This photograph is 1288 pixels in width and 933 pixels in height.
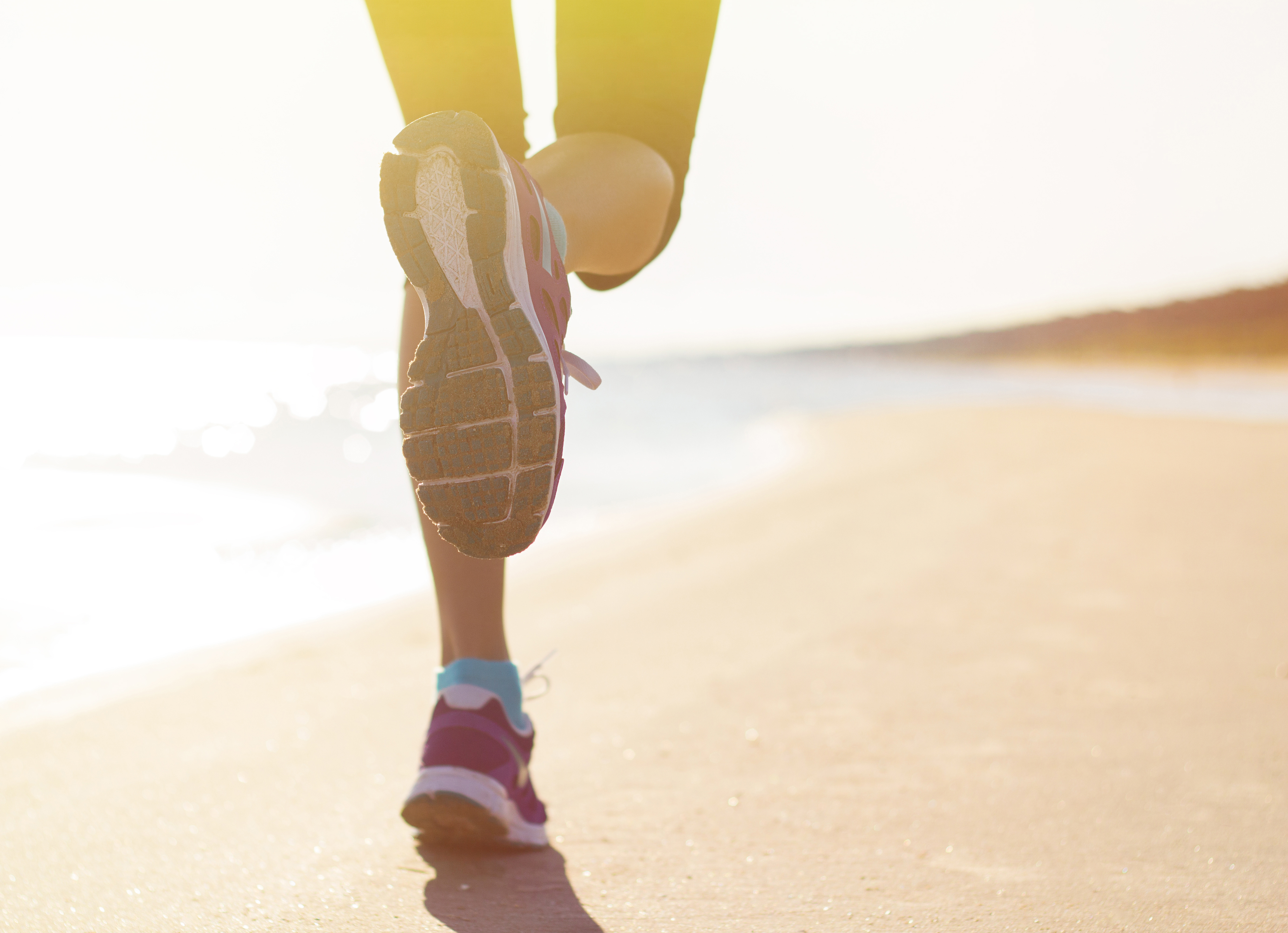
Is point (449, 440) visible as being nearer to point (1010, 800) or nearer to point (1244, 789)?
→ point (1010, 800)

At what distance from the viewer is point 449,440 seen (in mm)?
717

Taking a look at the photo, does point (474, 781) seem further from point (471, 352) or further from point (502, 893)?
point (471, 352)

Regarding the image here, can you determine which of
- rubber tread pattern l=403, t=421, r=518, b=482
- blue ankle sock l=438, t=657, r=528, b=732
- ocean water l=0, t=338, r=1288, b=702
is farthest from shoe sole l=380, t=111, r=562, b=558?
ocean water l=0, t=338, r=1288, b=702

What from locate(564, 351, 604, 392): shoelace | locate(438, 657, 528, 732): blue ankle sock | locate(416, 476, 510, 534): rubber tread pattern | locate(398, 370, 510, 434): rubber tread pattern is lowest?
locate(438, 657, 528, 732): blue ankle sock

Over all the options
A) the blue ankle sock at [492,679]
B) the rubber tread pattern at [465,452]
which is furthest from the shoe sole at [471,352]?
the blue ankle sock at [492,679]

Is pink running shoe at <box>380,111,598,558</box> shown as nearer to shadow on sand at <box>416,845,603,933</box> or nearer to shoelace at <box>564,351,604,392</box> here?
shoelace at <box>564,351,604,392</box>

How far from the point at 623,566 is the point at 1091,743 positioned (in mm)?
1677

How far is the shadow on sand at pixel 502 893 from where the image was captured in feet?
2.53

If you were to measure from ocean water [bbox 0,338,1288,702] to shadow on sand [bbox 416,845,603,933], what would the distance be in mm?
1183

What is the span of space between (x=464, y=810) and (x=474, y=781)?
0.03 metres

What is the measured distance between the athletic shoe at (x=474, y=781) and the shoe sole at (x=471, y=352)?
0.83ft

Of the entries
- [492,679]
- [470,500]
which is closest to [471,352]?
[470,500]

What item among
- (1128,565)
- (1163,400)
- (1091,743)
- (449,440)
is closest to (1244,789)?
(1091,743)

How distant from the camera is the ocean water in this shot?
7.68 ft
